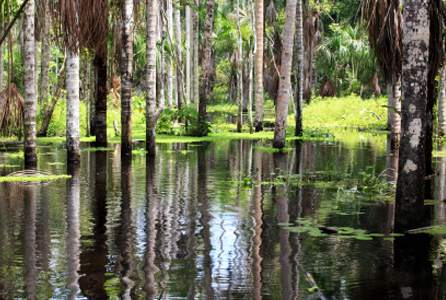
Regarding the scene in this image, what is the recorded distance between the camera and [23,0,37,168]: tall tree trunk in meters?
12.9

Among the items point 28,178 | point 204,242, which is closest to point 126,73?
point 28,178

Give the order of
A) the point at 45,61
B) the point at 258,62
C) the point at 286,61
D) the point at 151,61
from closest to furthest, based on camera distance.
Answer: the point at 151,61, the point at 286,61, the point at 45,61, the point at 258,62

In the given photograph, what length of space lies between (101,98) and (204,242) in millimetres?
13564

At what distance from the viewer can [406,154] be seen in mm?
6898

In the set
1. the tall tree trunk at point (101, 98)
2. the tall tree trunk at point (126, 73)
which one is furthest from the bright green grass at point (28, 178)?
the tall tree trunk at point (101, 98)

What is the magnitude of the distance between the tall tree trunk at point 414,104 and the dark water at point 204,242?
2.22ft

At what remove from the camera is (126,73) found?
55.0 feet

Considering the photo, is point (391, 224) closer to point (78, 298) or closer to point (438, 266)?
point (438, 266)

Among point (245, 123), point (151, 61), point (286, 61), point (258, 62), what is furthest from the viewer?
point (245, 123)

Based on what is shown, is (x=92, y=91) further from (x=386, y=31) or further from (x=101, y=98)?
(x=386, y=31)

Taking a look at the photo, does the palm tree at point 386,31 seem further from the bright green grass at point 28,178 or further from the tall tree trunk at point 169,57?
the tall tree trunk at point 169,57

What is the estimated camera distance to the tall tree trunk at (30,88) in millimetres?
12945

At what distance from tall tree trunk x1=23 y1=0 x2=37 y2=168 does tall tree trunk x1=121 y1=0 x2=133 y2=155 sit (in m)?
3.56

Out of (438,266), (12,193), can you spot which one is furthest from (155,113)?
(438,266)
